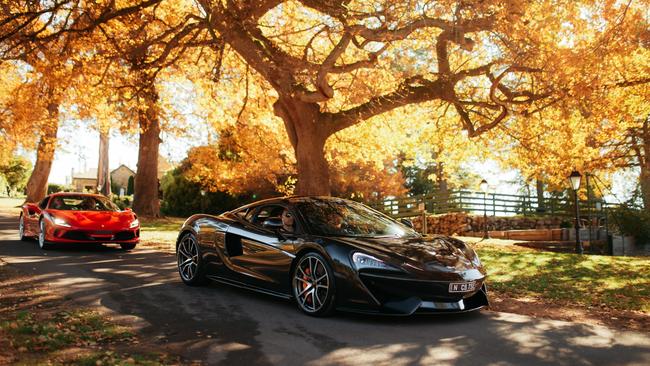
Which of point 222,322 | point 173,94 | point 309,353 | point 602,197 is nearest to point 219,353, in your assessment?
point 309,353

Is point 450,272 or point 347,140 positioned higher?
point 347,140

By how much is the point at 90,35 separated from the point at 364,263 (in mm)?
11658

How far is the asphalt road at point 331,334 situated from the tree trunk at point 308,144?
727 cm

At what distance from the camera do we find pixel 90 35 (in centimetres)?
1524

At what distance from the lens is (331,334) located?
6078mm

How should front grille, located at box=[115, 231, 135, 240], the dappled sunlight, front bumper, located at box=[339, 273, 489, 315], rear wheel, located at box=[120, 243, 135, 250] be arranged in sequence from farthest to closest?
rear wheel, located at box=[120, 243, 135, 250]
front grille, located at box=[115, 231, 135, 240]
front bumper, located at box=[339, 273, 489, 315]
the dappled sunlight

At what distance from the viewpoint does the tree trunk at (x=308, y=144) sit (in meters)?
16.0

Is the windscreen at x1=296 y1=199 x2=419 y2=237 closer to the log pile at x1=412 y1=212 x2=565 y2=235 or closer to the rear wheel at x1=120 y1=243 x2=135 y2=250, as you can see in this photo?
the rear wheel at x1=120 y1=243 x2=135 y2=250

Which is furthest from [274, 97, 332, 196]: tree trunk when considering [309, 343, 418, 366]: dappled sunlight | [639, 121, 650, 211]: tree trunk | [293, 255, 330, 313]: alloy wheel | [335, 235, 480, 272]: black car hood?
[639, 121, 650, 211]: tree trunk

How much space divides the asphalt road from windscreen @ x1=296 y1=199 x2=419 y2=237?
1048 millimetres

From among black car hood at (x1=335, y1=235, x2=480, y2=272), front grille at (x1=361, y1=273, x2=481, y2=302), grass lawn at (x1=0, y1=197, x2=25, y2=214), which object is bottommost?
front grille at (x1=361, y1=273, x2=481, y2=302)

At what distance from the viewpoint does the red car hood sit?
13891 mm

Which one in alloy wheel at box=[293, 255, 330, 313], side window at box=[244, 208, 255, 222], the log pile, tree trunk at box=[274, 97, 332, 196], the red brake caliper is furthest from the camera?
the log pile

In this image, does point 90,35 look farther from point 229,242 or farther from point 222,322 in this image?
point 222,322
